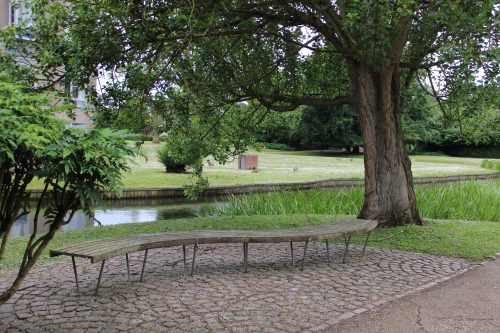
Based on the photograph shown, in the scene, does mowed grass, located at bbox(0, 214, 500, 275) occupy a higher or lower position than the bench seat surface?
lower

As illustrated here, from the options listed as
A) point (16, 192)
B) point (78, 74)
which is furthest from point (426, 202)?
point (16, 192)

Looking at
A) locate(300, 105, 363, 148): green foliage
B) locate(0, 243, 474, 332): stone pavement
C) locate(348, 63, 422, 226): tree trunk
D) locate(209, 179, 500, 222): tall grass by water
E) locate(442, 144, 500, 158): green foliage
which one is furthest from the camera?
locate(442, 144, 500, 158): green foliage

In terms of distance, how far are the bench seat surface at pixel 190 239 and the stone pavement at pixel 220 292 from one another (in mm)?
480

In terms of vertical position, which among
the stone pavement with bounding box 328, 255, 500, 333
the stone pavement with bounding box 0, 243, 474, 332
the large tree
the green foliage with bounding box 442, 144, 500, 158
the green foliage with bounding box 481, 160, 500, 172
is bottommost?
the stone pavement with bounding box 328, 255, 500, 333

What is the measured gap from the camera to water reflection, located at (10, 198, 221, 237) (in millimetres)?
13695

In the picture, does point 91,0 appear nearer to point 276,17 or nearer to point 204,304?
point 276,17

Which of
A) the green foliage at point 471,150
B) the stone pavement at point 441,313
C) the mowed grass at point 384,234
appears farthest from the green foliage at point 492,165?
the stone pavement at point 441,313

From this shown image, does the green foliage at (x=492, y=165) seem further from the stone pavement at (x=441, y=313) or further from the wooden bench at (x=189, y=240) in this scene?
the stone pavement at (x=441, y=313)

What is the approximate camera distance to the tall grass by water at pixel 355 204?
13.3 m

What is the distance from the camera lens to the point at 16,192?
381 cm

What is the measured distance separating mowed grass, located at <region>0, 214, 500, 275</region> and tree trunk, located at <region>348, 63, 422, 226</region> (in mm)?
435

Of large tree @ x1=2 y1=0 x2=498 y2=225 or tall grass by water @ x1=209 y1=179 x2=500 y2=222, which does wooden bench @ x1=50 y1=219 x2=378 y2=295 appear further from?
tall grass by water @ x1=209 y1=179 x2=500 y2=222

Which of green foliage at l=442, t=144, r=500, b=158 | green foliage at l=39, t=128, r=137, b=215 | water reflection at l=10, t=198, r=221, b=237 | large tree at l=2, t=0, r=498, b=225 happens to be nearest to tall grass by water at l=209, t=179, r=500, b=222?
water reflection at l=10, t=198, r=221, b=237

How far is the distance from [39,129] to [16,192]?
2.82ft
